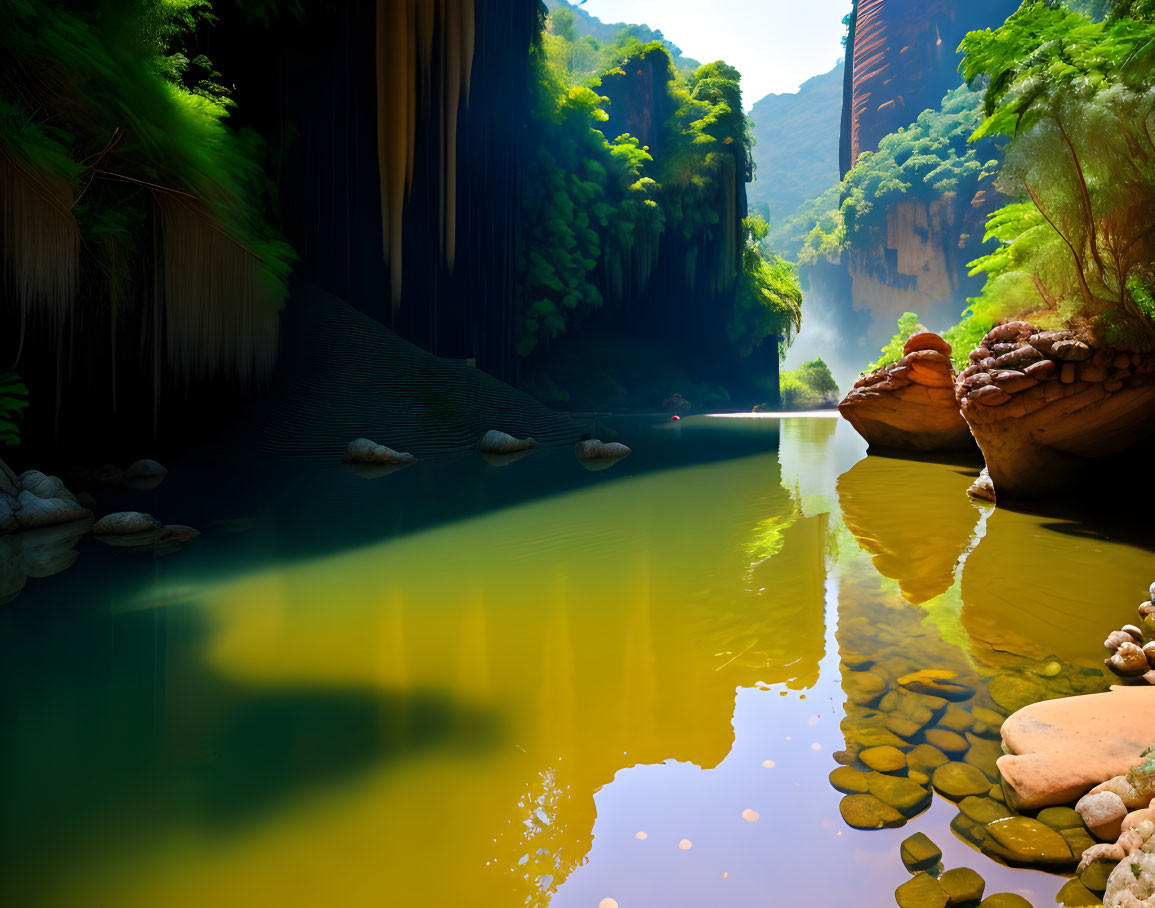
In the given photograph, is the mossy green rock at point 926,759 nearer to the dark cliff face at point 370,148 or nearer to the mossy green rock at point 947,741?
the mossy green rock at point 947,741

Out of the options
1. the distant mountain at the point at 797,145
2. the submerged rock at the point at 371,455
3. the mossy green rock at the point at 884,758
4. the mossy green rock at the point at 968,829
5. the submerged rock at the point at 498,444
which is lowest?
the mossy green rock at the point at 968,829

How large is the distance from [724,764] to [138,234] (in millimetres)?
8613

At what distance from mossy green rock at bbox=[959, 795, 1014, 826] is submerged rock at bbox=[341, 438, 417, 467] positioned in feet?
30.0

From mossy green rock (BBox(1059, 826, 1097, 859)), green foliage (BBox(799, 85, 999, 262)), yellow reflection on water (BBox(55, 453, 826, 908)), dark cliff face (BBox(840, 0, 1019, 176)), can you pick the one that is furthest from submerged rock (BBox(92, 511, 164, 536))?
dark cliff face (BBox(840, 0, 1019, 176))

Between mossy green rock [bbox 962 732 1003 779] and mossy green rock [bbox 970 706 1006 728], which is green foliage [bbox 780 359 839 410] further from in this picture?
mossy green rock [bbox 962 732 1003 779]

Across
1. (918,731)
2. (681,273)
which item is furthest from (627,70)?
(918,731)

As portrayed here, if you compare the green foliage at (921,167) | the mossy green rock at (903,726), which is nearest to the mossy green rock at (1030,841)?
the mossy green rock at (903,726)

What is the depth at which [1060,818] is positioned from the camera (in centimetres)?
185

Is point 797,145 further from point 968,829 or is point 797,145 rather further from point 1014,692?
point 968,829

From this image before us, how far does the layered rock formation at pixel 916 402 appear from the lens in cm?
931

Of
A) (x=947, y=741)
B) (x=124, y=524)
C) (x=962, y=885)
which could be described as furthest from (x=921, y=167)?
(x=962, y=885)

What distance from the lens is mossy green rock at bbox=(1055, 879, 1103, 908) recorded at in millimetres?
1573

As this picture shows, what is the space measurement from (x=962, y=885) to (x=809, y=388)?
107 ft

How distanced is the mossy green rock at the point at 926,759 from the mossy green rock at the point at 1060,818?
0.31 metres
